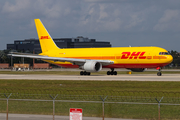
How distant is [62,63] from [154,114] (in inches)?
1949

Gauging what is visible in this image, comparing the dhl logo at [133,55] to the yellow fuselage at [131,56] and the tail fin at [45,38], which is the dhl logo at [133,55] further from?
the tail fin at [45,38]

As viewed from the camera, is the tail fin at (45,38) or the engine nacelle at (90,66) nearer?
the engine nacelle at (90,66)

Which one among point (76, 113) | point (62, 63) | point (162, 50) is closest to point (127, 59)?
point (162, 50)

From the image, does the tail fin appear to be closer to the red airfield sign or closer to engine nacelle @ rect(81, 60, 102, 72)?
engine nacelle @ rect(81, 60, 102, 72)

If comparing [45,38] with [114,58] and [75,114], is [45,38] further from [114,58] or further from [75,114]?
[75,114]

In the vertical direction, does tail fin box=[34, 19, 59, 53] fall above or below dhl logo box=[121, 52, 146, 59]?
above

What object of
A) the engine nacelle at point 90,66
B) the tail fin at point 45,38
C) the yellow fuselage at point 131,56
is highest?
the tail fin at point 45,38

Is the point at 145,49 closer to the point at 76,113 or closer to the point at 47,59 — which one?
the point at 47,59

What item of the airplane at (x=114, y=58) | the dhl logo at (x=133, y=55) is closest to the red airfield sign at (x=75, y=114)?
the airplane at (x=114, y=58)

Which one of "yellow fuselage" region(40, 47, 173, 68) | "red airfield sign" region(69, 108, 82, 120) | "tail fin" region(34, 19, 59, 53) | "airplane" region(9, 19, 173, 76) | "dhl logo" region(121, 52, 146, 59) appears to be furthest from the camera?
"tail fin" region(34, 19, 59, 53)

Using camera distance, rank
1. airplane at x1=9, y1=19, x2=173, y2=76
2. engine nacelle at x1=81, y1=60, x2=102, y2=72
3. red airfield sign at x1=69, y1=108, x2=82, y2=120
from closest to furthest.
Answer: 1. red airfield sign at x1=69, y1=108, x2=82, y2=120
2. airplane at x1=9, y1=19, x2=173, y2=76
3. engine nacelle at x1=81, y1=60, x2=102, y2=72

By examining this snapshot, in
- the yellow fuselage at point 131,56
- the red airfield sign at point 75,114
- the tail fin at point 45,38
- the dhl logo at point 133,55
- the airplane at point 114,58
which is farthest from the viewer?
the tail fin at point 45,38

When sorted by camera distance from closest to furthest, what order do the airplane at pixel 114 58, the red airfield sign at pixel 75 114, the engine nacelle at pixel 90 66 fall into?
the red airfield sign at pixel 75 114 < the airplane at pixel 114 58 < the engine nacelle at pixel 90 66

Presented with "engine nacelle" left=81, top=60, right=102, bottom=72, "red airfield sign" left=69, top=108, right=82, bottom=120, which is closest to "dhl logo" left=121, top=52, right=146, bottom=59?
"engine nacelle" left=81, top=60, right=102, bottom=72
